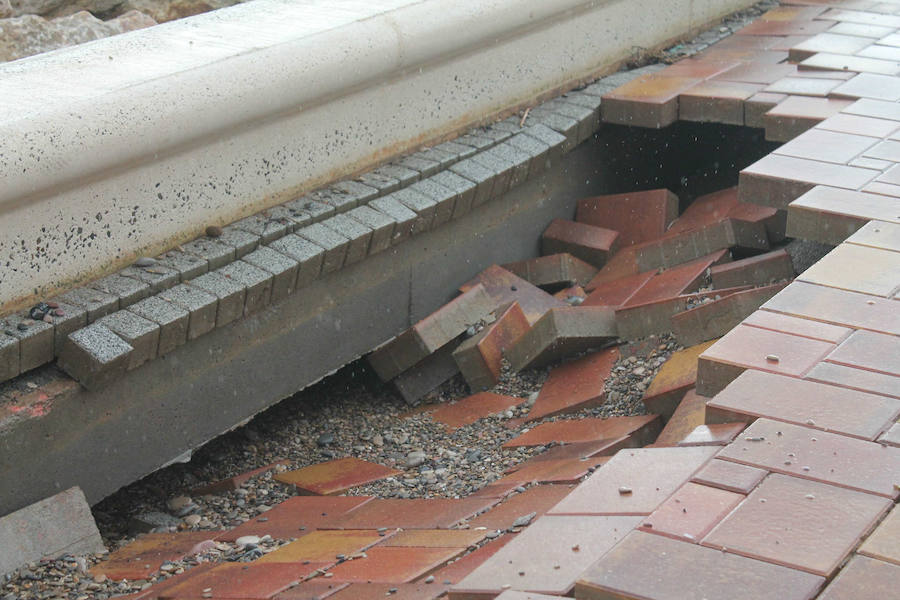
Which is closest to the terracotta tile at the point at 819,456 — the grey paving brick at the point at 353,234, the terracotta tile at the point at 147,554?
the terracotta tile at the point at 147,554

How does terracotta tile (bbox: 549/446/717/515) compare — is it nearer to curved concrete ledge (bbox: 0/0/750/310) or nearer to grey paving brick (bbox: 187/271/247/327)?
grey paving brick (bbox: 187/271/247/327)

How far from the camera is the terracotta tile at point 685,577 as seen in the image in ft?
7.74

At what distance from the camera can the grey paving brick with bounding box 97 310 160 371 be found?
12.7 feet

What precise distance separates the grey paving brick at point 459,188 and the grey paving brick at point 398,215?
0.30 m

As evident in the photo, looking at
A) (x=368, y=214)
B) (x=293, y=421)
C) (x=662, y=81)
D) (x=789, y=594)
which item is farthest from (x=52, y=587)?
(x=662, y=81)

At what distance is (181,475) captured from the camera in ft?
15.2

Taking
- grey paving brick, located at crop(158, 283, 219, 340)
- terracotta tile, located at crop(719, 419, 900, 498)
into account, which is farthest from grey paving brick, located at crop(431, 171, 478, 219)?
terracotta tile, located at crop(719, 419, 900, 498)

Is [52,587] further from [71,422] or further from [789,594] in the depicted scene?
[789,594]

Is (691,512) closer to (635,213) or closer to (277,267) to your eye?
(277,267)

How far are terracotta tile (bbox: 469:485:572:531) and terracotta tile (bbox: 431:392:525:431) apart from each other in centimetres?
121

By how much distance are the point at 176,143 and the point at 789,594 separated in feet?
9.06

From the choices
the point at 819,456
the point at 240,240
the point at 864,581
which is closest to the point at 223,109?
the point at 240,240

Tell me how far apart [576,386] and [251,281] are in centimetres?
131

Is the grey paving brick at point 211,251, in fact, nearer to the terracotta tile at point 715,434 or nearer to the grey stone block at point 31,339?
the grey stone block at point 31,339
